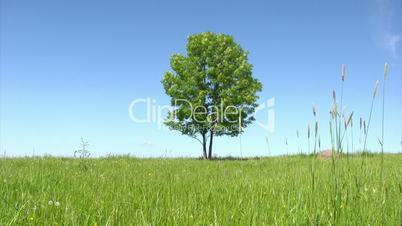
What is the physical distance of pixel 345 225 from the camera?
3414mm

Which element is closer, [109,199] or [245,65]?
[109,199]

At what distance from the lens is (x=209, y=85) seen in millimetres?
32188

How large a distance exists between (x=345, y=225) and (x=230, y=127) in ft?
91.3

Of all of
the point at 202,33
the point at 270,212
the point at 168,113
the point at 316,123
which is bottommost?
the point at 270,212

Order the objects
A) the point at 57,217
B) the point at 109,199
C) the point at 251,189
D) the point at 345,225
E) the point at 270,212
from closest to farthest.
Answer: the point at 345,225 → the point at 57,217 → the point at 270,212 → the point at 109,199 → the point at 251,189

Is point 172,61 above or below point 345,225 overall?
above

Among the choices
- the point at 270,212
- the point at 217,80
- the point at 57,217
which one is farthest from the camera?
the point at 217,80

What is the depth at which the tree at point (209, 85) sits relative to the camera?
30.8 metres

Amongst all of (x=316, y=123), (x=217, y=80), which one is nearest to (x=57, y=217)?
(x=316, y=123)

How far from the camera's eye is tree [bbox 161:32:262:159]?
30.8m

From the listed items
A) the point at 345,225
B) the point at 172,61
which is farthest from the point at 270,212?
the point at 172,61

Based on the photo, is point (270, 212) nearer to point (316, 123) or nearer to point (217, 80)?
point (316, 123)

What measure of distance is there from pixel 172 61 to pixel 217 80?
4329mm

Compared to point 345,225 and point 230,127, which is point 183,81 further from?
point 345,225
